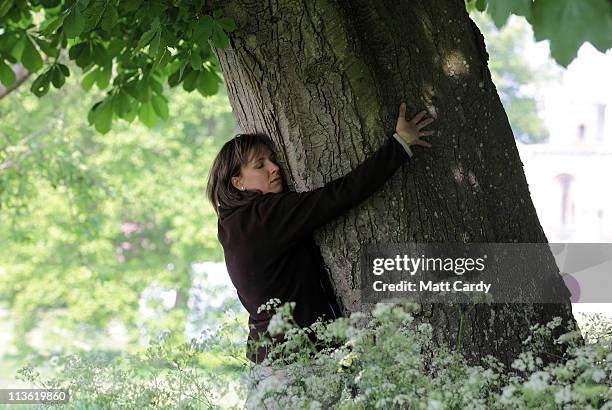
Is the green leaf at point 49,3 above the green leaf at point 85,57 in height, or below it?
above

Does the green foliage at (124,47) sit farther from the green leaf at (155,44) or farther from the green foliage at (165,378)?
the green foliage at (165,378)

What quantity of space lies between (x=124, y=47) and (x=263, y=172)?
1970mm

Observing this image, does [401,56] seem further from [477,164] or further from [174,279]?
[174,279]

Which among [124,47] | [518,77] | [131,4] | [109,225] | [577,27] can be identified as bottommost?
[577,27]

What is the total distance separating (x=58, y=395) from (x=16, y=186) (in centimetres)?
927

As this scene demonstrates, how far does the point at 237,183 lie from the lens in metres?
3.74

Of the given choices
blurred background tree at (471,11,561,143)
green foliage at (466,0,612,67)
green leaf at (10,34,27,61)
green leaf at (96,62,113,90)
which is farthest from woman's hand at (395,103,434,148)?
blurred background tree at (471,11,561,143)

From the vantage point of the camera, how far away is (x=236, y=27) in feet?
11.2

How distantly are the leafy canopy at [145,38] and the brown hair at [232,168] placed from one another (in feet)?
1.34

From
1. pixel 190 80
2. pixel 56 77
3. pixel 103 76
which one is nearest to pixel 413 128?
pixel 190 80

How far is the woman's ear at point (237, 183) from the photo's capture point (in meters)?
3.71

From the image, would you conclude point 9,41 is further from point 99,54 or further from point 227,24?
point 227,24

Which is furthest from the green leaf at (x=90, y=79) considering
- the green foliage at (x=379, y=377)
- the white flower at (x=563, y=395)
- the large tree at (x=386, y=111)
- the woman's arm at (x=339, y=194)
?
the white flower at (x=563, y=395)

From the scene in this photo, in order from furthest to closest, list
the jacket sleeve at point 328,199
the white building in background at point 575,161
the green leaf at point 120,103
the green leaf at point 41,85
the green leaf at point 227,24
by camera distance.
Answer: the white building in background at point 575,161 < the green leaf at point 120,103 < the green leaf at point 41,85 < the green leaf at point 227,24 < the jacket sleeve at point 328,199
